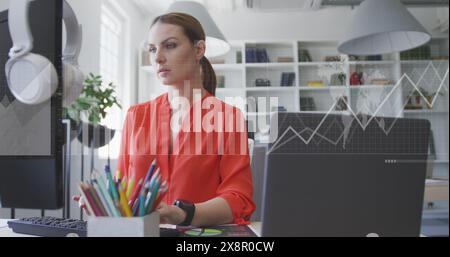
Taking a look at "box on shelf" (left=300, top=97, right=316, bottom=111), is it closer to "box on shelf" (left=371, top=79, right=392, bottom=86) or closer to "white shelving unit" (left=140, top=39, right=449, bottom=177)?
"white shelving unit" (left=140, top=39, right=449, bottom=177)

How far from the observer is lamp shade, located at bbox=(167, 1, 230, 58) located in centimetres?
58

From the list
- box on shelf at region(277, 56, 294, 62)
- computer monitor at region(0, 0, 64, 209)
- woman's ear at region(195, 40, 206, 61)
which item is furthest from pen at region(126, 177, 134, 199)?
box on shelf at region(277, 56, 294, 62)

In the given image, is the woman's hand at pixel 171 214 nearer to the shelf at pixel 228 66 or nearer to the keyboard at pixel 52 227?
the keyboard at pixel 52 227

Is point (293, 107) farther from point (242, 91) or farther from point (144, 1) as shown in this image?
point (144, 1)

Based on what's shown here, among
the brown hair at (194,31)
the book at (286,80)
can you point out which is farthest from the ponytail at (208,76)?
the book at (286,80)

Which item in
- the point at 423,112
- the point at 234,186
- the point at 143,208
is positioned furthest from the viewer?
the point at 234,186

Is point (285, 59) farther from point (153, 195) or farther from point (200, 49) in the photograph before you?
point (153, 195)

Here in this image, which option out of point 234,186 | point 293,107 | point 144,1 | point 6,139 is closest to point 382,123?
point 293,107

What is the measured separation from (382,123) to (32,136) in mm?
450

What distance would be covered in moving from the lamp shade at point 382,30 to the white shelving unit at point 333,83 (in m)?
0.03

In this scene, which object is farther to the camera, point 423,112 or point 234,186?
point 234,186

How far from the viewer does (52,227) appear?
51cm

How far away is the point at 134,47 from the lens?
69 centimetres

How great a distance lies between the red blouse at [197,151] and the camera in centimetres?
54
